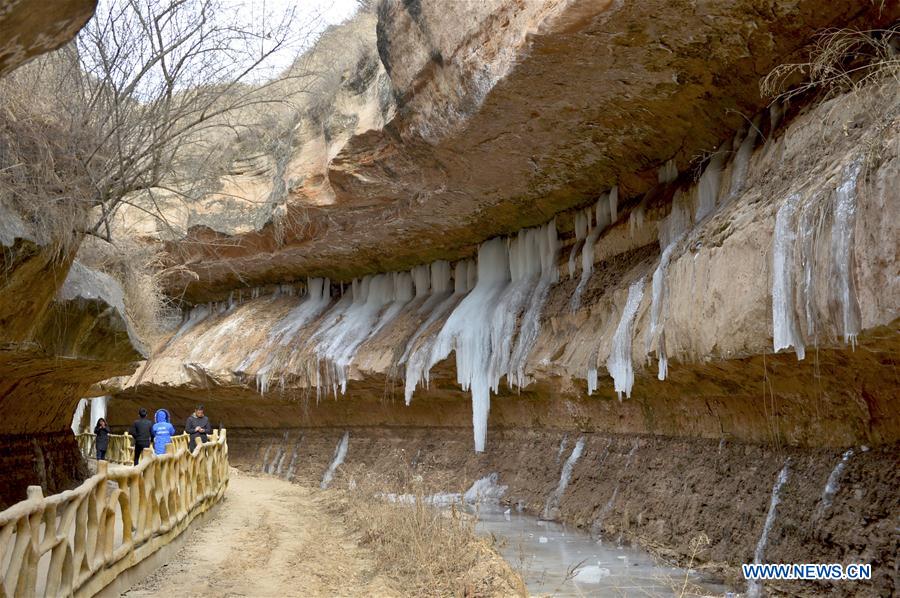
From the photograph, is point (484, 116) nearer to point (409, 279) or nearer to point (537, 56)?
point (537, 56)

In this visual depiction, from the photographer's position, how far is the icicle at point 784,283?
664cm

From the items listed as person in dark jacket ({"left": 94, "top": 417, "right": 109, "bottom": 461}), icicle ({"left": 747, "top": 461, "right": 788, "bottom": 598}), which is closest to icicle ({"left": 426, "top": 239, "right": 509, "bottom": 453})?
icicle ({"left": 747, "top": 461, "right": 788, "bottom": 598})

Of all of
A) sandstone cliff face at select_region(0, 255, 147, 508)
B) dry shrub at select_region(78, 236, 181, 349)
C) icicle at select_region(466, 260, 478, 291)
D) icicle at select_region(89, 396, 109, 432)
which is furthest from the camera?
icicle at select_region(89, 396, 109, 432)

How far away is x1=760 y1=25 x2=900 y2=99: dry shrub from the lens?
6.66 meters

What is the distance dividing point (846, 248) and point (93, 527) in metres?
5.70

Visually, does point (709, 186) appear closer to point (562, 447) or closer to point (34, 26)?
point (562, 447)

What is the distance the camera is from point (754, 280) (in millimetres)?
7246

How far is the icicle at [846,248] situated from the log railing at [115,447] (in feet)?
50.7

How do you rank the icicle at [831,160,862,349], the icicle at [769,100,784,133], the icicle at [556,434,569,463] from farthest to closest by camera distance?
1. the icicle at [556,434,569,463]
2. the icicle at [769,100,784,133]
3. the icicle at [831,160,862,349]

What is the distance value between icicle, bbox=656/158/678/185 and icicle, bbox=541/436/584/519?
14.3ft

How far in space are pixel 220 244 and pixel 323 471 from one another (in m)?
5.97

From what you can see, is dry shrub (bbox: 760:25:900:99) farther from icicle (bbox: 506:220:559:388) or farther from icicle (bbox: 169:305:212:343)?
icicle (bbox: 169:305:212:343)

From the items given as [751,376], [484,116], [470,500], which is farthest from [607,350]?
[470,500]

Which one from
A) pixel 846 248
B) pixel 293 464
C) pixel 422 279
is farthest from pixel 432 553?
pixel 293 464
